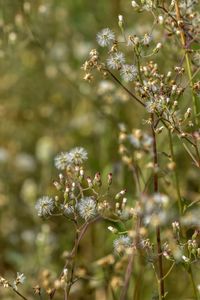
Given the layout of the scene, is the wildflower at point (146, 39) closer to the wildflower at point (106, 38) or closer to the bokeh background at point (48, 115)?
the wildflower at point (106, 38)

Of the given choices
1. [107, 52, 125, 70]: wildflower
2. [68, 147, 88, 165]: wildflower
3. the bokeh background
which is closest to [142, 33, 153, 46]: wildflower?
[107, 52, 125, 70]: wildflower

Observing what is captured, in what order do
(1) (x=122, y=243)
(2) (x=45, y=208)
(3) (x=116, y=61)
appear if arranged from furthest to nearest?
(3) (x=116, y=61) < (2) (x=45, y=208) < (1) (x=122, y=243)

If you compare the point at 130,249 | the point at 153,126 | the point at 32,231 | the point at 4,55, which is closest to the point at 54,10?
the point at 4,55

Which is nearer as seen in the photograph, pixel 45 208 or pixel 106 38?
pixel 45 208

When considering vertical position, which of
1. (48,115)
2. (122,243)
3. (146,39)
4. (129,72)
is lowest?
(122,243)

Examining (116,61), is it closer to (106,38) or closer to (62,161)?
(106,38)

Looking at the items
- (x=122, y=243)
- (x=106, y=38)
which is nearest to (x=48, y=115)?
(x=106, y=38)

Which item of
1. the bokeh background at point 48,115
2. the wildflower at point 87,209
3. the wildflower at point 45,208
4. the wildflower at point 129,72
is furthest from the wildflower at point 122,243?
the bokeh background at point 48,115
